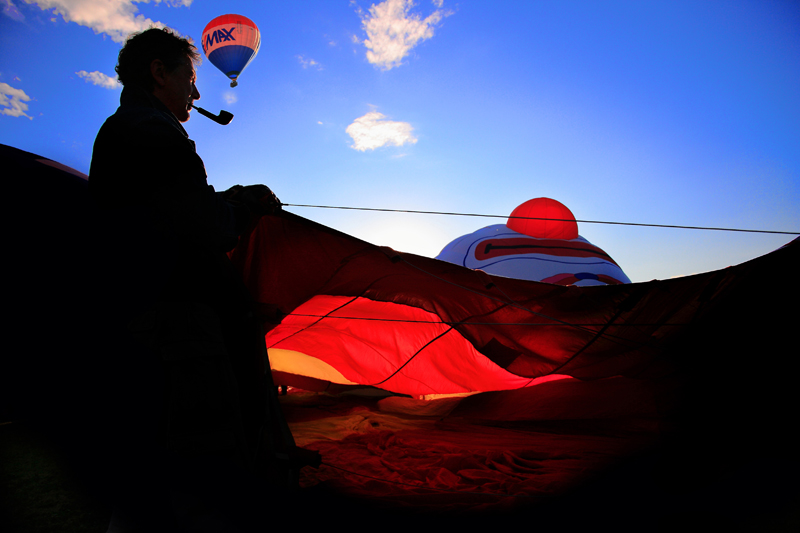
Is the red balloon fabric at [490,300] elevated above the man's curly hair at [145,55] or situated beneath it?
situated beneath

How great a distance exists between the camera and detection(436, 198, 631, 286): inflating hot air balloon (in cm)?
489

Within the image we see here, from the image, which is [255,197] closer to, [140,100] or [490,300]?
[140,100]

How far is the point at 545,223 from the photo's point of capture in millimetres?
5324

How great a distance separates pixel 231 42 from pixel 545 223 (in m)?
5.46

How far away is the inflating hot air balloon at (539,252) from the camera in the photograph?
16.0ft

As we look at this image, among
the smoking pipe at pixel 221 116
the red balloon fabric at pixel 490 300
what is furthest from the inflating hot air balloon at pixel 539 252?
the smoking pipe at pixel 221 116

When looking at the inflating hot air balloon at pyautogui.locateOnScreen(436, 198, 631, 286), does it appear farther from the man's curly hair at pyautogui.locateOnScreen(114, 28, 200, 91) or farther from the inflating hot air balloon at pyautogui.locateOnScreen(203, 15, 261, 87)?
the inflating hot air balloon at pyautogui.locateOnScreen(203, 15, 261, 87)

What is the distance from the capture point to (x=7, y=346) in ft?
3.04

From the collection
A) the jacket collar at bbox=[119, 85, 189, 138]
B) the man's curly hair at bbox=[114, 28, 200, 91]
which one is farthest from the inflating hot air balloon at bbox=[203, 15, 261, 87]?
the jacket collar at bbox=[119, 85, 189, 138]

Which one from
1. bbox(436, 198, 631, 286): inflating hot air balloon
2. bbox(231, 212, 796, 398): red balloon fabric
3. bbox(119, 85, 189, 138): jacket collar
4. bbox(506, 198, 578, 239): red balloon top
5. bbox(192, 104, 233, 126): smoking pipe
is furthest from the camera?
bbox(506, 198, 578, 239): red balloon top

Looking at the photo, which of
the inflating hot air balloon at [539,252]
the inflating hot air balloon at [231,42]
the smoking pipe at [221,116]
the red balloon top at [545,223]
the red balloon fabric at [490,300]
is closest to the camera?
the smoking pipe at [221,116]

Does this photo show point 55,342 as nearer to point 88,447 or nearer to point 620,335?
point 88,447

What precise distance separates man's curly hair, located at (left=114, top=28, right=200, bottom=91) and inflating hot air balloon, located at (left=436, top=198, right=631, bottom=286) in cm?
418

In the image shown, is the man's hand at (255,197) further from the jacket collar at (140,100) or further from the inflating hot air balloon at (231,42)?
the inflating hot air balloon at (231,42)
